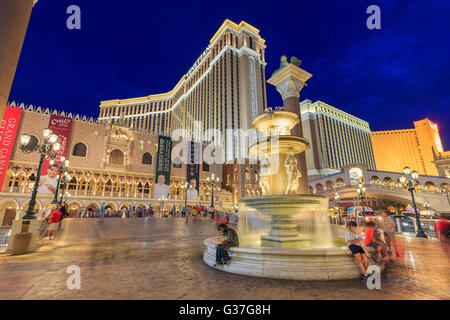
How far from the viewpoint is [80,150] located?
3288 cm

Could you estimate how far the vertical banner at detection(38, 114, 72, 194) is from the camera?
28.0 meters

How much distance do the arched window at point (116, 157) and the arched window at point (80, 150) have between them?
3.65 m

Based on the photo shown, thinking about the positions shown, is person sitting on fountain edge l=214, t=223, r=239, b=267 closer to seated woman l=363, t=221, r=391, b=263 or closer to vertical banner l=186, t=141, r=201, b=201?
seated woman l=363, t=221, r=391, b=263

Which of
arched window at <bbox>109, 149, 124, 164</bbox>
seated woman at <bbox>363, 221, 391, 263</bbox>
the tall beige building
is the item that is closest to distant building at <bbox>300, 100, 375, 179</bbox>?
the tall beige building

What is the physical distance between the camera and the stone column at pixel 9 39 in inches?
112

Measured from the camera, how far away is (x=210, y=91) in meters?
65.1

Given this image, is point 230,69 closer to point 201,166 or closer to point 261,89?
point 261,89

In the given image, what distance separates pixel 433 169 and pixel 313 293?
101 meters

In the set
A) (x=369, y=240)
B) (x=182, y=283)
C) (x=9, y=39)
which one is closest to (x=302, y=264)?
(x=369, y=240)

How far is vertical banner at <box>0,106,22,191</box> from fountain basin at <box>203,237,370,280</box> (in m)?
35.6

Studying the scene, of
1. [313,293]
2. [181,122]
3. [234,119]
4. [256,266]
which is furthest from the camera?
[181,122]

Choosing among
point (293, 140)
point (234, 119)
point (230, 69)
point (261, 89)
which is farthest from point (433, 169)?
point (293, 140)

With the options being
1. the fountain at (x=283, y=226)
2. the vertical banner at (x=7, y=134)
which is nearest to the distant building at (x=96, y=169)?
the vertical banner at (x=7, y=134)
